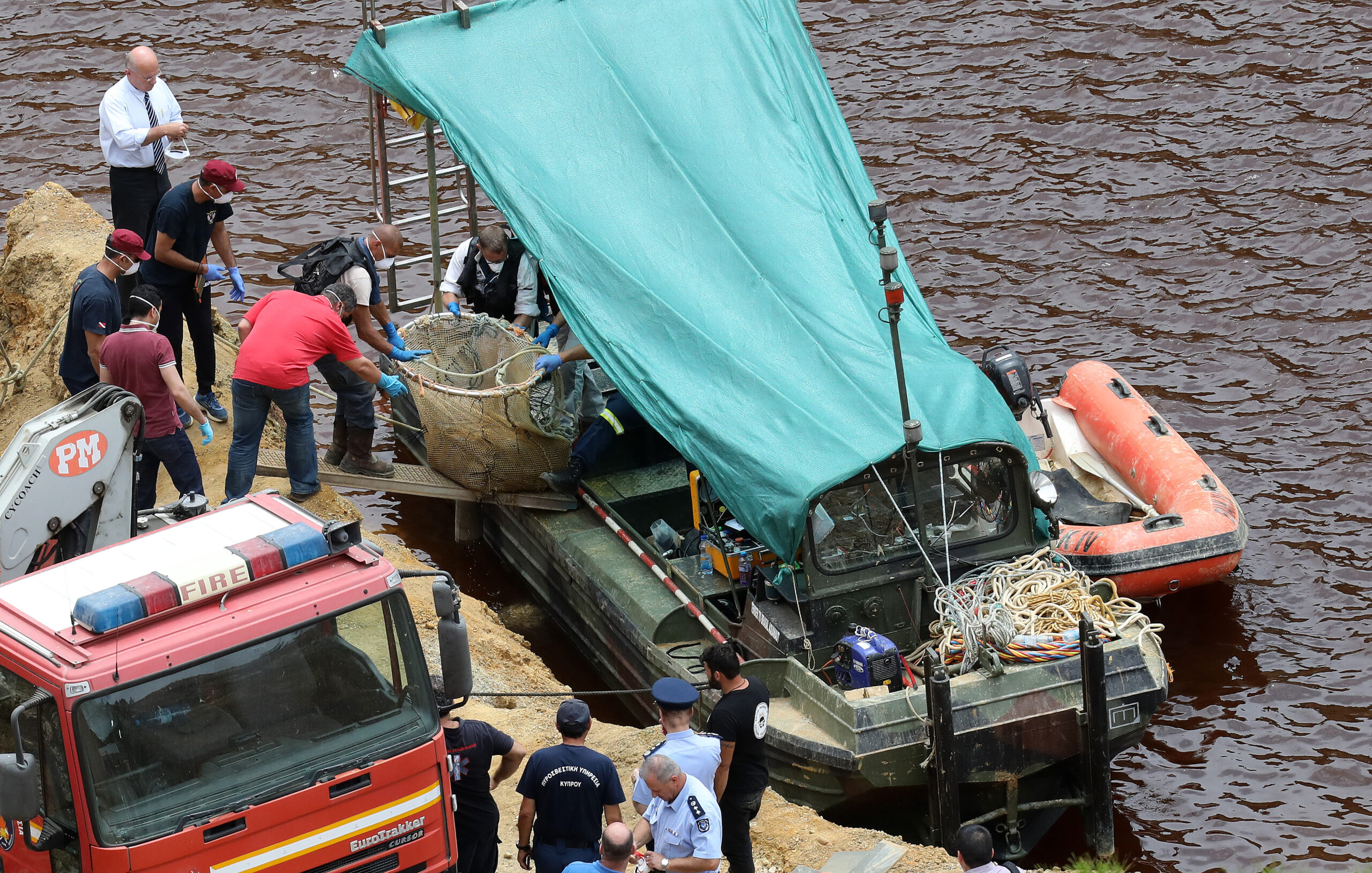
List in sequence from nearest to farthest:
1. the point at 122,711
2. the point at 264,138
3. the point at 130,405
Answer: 1. the point at 122,711
2. the point at 130,405
3. the point at 264,138

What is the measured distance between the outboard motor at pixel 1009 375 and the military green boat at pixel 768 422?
1.60 metres

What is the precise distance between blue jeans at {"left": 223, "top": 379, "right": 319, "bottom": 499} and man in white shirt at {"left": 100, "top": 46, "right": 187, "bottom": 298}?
6.35 feet

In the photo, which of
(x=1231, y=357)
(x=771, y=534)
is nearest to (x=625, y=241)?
(x=771, y=534)

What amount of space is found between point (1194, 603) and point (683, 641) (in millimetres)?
4293

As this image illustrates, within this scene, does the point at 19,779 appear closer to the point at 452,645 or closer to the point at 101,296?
the point at 452,645

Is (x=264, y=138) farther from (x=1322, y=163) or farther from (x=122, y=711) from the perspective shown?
(x=122, y=711)

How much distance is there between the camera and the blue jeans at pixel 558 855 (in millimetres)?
6430

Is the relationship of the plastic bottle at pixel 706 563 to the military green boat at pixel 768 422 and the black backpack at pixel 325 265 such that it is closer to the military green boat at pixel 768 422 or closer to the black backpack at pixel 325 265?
the military green boat at pixel 768 422

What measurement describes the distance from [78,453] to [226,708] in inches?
84.8

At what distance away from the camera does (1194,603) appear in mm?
11375

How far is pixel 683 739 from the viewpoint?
21.8 ft

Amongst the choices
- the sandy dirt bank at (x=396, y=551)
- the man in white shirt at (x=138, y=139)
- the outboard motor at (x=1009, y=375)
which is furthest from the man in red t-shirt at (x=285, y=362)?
the outboard motor at (x=1009, y=375)

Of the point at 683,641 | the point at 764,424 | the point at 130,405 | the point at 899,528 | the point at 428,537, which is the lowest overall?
the point at 428,537

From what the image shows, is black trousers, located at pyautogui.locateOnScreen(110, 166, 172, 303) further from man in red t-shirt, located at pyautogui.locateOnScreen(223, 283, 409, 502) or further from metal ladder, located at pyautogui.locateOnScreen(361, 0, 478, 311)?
man in red t-shirt, located at pyautogui.locateOnScreen(223, 283, 409, 502)
